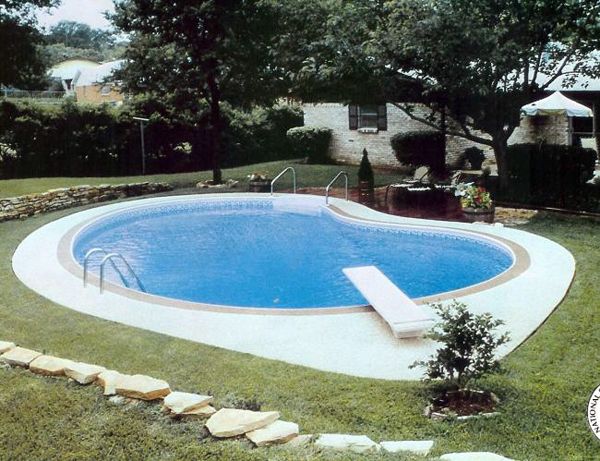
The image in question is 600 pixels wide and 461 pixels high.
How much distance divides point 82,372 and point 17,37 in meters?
23.5

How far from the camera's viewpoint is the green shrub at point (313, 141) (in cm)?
2619

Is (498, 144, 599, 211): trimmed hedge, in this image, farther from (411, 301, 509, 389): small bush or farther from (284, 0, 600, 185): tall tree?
(411, 301, 509, 389): small bush

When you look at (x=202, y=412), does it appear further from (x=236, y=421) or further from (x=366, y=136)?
(x=366, y=136)

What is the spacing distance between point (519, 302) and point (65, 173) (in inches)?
737

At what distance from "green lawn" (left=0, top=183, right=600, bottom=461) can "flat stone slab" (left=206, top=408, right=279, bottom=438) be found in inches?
4.1

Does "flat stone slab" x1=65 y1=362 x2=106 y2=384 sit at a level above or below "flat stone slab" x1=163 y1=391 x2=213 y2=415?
above

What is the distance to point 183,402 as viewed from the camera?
212 inches

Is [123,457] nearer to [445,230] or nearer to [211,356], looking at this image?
[211,356]

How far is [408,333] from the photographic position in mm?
7594

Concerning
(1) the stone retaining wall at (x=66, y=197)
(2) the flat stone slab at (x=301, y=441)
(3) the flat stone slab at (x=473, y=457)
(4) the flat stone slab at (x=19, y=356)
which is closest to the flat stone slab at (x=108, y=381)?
(4) the flat stone slab at (x=19, y=356)

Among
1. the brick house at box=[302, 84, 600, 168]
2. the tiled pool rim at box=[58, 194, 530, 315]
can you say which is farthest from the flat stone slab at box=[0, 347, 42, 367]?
the brick house at box=[302, 84, 600, 168]

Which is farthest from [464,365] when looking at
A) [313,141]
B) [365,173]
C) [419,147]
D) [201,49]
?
[313,141]

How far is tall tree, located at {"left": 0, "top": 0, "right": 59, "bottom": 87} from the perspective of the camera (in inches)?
1008

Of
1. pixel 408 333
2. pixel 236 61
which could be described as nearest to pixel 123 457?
pixel 408 333
